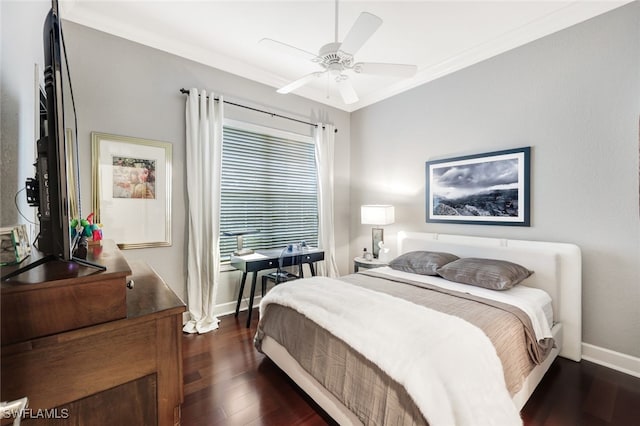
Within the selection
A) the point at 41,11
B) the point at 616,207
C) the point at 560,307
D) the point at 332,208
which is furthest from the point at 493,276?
the point at 41,11

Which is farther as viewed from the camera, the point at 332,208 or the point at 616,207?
the point at 332,208

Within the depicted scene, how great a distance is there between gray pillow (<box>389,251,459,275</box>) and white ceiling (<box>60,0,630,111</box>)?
7.00 feet

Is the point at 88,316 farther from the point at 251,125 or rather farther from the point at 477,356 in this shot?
the point at 251,125

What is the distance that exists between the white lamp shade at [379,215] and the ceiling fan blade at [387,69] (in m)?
1.68

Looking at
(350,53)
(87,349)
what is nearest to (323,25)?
(350,53)

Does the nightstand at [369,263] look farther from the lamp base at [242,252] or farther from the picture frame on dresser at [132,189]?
the picture frame on dresser at [132,189]

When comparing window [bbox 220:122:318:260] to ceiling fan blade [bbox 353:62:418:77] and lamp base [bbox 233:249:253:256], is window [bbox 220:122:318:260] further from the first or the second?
ceiling fan blade [bbox 353:62:418:77]

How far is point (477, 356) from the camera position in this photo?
132 centimetres

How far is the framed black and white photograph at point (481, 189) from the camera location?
8.54 ft

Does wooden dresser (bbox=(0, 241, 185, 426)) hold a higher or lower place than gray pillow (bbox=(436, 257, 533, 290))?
higher

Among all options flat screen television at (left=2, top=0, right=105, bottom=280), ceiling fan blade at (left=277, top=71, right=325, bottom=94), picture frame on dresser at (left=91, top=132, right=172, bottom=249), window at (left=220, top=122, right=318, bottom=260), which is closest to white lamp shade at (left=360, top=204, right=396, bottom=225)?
window at (left=220, top=122, right=318, bottom=260)

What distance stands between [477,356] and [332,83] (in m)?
3.40

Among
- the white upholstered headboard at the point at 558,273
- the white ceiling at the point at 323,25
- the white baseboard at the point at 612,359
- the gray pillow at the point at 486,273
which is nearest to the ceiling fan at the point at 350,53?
the white ceiling at the point at 323,25

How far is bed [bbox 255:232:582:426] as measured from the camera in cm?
119
